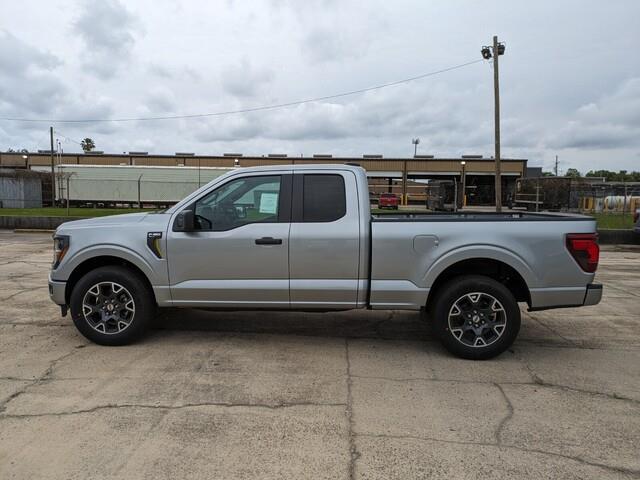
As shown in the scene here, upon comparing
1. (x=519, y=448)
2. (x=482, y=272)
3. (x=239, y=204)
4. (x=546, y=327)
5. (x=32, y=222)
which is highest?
(x=239, y=204)

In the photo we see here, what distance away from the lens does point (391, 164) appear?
54.0 m

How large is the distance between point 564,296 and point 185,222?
3.73 meters

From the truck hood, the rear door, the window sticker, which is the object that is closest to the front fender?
the truck hood

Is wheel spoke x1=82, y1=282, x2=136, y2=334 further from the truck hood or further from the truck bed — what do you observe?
the truck bed

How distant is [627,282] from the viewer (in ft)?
30.4

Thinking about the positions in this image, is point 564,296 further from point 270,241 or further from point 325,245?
point 270,241

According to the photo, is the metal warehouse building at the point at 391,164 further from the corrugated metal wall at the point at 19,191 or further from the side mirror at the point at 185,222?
the side mirror at the point at 185,222

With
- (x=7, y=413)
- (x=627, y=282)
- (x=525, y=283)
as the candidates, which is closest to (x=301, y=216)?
(x=525, y=283)

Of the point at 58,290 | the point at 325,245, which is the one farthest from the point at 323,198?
the point at 58,290

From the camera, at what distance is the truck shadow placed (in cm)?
571

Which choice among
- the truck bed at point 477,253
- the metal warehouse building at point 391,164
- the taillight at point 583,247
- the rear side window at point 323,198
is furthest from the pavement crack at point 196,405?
the metal warehouse building at point 391,164

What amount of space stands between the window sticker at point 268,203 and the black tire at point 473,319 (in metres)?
1.86

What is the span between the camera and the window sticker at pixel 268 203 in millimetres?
4941

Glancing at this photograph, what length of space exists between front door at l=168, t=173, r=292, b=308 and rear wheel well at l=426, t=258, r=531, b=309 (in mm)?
1519
